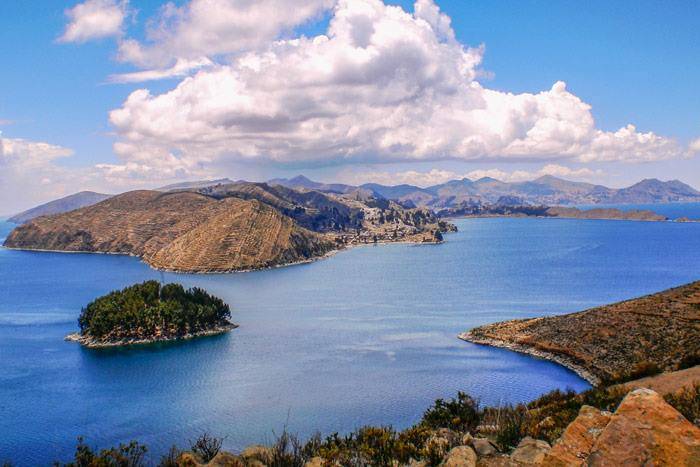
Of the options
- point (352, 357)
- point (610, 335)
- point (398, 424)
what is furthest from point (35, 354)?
point (610, 335)

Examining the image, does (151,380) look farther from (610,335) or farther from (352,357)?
(610,335)

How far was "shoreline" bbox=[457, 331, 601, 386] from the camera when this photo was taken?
6419cm

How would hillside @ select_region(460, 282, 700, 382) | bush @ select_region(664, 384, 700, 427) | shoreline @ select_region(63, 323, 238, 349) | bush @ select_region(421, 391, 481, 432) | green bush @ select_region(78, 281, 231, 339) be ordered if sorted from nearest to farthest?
bush @ select_region(664, 384, 700, 427)
bush @ select_region(421, 391, 481, 432)
hillside @ select_region(460, 282, 700, 382)
shoreline @ select_region(63, 323, 238, 349)
green bush @ select_region(78, 281, 231, 339)

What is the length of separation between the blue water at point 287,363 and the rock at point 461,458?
26.0m

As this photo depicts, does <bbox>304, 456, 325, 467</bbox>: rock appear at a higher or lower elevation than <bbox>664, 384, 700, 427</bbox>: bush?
lower

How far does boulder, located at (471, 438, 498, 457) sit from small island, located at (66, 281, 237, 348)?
232ft

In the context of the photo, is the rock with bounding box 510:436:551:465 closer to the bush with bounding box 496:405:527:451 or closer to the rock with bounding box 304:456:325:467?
the bush with bounding box 496:405:527:451

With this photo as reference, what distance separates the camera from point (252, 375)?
68.5 m

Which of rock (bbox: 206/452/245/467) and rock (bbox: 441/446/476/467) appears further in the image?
rock (bbox: 206/452/245/467)

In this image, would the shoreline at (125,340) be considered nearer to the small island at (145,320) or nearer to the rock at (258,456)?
the small island at (145,320)

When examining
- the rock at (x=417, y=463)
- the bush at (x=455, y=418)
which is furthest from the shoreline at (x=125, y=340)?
the rock at (x=417, y=463)

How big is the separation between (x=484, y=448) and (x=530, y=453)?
11.7 ft

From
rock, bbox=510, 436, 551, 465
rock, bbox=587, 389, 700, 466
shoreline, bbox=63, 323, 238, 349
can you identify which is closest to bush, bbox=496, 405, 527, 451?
rock, bbox=510, 436, 551, 465

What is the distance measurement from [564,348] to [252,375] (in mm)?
39926
